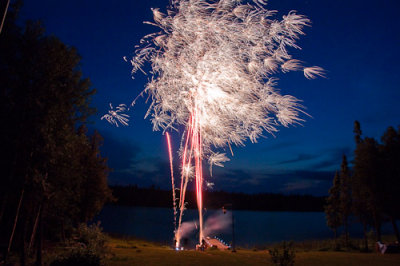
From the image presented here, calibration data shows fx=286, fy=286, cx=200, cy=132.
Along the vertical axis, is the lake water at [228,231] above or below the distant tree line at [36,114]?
below

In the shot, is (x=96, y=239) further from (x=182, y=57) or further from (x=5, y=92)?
(x=182, y=57)

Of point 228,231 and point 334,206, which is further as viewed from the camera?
point 228,231

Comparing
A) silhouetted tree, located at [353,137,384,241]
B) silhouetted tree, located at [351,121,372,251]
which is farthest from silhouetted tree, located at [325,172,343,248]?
silhouetted tree, located at [353,137,384,241]

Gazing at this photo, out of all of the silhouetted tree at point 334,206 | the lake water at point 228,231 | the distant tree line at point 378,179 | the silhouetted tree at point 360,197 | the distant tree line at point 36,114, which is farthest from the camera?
the lake water at point 228,231

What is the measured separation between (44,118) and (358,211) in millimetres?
35984

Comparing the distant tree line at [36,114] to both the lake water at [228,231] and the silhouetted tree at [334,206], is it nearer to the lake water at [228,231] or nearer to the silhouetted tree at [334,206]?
the lake water at [228,231]

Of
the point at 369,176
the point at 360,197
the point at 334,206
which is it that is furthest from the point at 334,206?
the point at 369,176

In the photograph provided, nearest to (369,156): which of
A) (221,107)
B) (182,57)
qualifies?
(221,107)

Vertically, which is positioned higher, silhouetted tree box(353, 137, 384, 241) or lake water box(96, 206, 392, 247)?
silhouetted tree box(353, 137, 384, 241)

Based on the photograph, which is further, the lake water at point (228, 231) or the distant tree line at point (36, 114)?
the lake water at point (228, 231)

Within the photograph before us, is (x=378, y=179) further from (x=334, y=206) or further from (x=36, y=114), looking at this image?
(x=36, y=114)

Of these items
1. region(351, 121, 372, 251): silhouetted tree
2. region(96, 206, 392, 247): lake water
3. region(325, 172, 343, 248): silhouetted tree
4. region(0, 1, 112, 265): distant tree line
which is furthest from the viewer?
region(96, 206, 392, 247): lake water

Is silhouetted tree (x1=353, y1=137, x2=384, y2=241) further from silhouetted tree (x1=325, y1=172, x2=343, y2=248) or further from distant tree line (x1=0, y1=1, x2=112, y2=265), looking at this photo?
distant tree line (x1=0, y1=1, x2=112, y2=265)

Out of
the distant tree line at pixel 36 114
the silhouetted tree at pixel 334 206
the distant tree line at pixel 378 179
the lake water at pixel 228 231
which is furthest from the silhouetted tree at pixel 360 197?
the distant tree line at pixel 36 114
